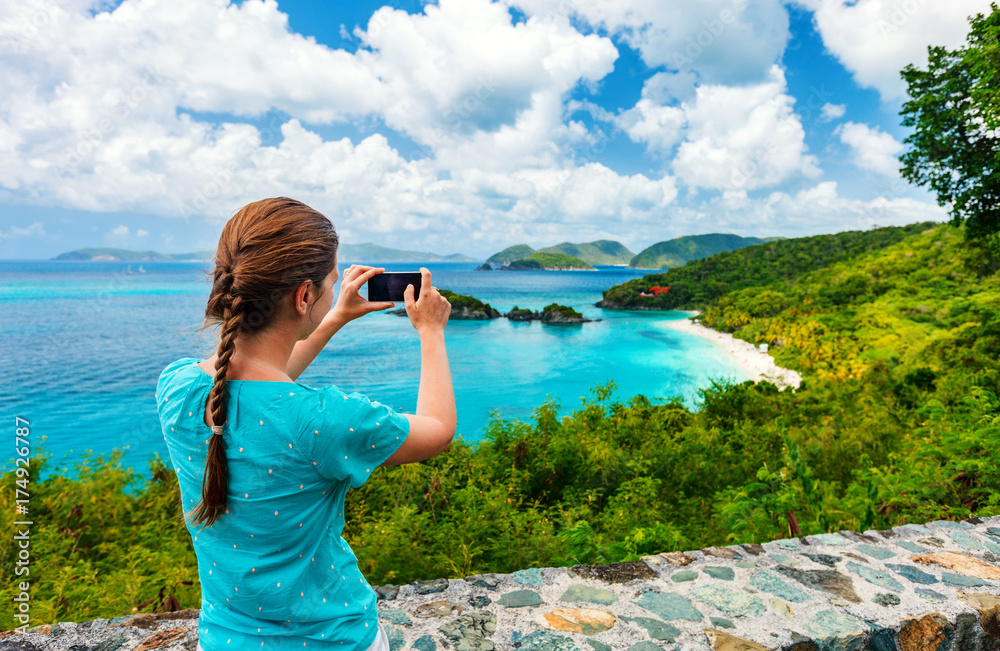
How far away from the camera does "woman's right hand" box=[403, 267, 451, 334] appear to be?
118 cm

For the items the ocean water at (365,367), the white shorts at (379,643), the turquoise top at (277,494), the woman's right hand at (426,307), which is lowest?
the ocean water at (365,367)

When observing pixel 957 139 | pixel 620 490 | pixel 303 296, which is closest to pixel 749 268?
pixel 957 139

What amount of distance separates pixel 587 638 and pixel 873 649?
146 centimetres

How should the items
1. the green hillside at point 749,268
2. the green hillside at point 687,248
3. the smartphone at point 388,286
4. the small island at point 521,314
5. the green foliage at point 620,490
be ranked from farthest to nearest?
1. the green hillside at point 687,248
2. the small island at point 521,314
3. the green hillside at point 749,268
4. the green foliage at point 620,490
5. the smartphone at point 388,286

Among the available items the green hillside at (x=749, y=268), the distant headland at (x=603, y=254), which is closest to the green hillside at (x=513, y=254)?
the distant headland at (x=603, y=254)

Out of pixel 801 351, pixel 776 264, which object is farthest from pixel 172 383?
pixel 776 264

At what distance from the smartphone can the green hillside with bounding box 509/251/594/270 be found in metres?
125

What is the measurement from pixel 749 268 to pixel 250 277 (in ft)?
180

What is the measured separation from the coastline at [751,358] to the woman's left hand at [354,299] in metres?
15.2

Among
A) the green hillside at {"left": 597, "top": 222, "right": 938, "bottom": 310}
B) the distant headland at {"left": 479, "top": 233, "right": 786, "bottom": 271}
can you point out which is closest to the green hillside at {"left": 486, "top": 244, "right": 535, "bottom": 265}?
the distant headland at {"left": 479, "top": 233, "right": 786, "bottom": 271}

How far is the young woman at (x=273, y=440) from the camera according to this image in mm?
908

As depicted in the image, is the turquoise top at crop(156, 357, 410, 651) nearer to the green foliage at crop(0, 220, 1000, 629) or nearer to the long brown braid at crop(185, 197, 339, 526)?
the long brown braid at crop(185, 197, 339, 526)

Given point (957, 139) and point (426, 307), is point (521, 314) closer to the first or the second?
point (957, 139)

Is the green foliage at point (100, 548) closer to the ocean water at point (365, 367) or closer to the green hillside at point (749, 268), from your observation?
the ocean water at point (365, 367)
